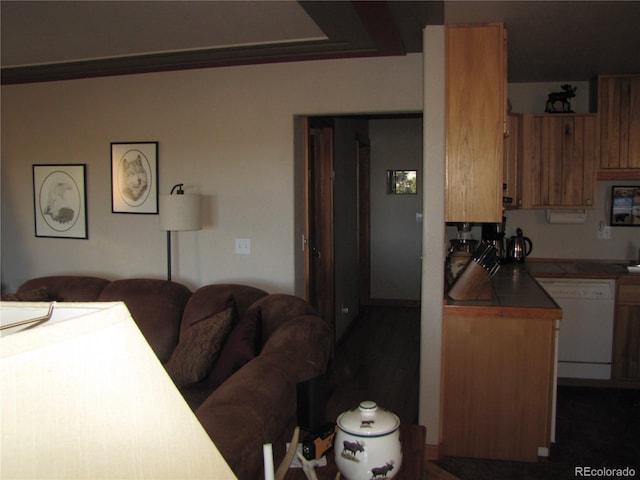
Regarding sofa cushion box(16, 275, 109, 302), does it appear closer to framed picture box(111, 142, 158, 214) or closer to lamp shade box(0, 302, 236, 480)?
framed picture box(111, 142, 158, 214)

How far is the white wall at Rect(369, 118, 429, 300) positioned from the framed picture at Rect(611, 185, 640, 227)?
2447 mm

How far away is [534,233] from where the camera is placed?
4.61 meters

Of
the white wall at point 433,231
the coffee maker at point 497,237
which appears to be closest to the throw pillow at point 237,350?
the white wall at point 433,231

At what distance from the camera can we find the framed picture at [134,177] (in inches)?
161

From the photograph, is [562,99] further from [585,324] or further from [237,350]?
[237,350]

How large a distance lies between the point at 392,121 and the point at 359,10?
4.04 m

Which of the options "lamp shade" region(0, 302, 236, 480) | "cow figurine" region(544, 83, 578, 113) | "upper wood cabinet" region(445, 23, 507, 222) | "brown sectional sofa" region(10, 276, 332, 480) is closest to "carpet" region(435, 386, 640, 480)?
"brown sectional sofa" region(10, 276, 332, 480)

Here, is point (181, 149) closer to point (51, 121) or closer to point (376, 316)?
point (51, 121)

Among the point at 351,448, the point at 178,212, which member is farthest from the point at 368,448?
the point at 178,212

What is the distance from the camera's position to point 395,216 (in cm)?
671

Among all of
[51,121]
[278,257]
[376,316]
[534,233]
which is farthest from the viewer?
[376,316]

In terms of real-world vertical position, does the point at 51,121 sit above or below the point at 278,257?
above

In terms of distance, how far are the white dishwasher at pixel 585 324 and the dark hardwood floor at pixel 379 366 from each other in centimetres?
119

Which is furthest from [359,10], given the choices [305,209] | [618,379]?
[618,379]
